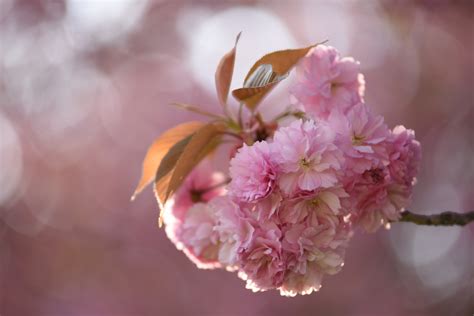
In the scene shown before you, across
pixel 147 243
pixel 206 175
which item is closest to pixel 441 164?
pixel 147 243

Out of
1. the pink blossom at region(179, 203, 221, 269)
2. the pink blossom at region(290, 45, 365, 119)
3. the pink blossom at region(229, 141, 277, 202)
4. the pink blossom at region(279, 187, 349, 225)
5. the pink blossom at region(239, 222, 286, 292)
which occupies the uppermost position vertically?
the pink blossom at region(290, 45, 365, 119)

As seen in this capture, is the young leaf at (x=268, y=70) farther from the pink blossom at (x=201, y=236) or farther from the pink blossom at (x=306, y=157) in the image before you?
the pink blossom at (x=201, y=236)

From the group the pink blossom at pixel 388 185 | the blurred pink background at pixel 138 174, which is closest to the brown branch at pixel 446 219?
the pink blossom at pixel 388 185

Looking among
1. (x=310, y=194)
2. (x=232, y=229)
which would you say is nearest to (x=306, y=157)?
(x=310, y=194)

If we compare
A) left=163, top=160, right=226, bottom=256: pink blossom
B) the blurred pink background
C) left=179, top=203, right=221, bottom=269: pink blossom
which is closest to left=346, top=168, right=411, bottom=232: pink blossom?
left=179, top=203, right=221, bottom=269: pink blossom

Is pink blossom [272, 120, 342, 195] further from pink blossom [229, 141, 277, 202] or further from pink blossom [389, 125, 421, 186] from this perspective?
pink blossom [389, 125, 421, 186]
